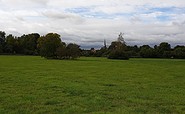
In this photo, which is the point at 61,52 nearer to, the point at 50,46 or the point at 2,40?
the point at 50,46

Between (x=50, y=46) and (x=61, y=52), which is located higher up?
(x=50, y=46)

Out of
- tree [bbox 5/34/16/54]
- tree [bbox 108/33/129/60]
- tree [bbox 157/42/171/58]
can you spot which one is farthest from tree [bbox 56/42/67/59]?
tree [bbox 5/34/16/54]

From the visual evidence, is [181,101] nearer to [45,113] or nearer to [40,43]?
[45,113]

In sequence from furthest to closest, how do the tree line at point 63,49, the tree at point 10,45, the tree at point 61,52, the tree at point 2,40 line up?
the tree at point 10,45
the tree at point 2,40
the tree line at point 63,49
the tree at point 61,52

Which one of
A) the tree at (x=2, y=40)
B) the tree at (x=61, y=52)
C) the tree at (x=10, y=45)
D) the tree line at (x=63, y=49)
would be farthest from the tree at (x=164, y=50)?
the tree at (x=2, y=40)

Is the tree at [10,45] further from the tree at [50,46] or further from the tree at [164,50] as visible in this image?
the tree at [164,50]

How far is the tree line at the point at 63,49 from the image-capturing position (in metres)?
96.4

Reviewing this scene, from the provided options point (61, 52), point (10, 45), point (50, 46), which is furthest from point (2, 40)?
point (61, 52)

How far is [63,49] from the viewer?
3671 inches

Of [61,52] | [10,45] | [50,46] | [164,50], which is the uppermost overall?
[10,45]

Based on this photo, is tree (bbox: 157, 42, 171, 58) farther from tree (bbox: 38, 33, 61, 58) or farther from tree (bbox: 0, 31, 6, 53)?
tree (bbox: 0, 31, 6, 53)

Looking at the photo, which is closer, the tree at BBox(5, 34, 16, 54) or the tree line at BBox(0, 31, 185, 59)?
the tree line at BBox(0, 31, 185, 59)

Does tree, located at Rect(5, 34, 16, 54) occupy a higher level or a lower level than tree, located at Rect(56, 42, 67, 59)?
higher

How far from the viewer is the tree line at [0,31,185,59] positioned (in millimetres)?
96375
